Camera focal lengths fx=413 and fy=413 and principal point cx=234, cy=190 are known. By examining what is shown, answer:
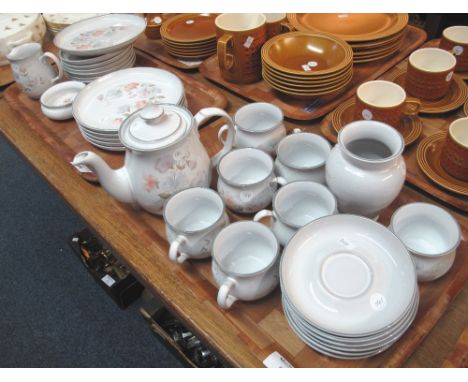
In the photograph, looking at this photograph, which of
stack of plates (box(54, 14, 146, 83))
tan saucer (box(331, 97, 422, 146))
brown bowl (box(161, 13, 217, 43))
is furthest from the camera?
brown bowl (box(161, 13, 217, 43))

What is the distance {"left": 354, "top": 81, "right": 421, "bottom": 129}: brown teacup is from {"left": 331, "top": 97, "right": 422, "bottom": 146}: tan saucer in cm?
3

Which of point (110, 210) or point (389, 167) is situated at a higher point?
point (389, 167)

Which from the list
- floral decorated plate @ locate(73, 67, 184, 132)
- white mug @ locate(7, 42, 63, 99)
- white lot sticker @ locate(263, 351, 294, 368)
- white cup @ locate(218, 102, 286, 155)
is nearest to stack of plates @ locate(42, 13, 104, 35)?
white mug @ locate(7, 42, 63, 99)

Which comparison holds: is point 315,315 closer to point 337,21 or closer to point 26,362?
point 337,21

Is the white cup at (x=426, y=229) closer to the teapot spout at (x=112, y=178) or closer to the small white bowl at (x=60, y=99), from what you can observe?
the teapot spout at (x=112, y=178)

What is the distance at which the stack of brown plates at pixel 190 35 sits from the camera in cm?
113

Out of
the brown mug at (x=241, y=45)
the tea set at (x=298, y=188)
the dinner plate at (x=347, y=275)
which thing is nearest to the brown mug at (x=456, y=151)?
the tea set at (x=298, y=188)

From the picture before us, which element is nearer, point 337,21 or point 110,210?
point 110,210

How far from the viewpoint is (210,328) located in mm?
626

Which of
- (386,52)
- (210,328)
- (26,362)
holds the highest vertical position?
(386,52)

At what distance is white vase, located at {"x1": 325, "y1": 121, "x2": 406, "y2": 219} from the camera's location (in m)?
0.63

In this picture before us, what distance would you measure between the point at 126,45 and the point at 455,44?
2.64ft

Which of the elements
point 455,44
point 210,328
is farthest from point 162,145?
point 455,44

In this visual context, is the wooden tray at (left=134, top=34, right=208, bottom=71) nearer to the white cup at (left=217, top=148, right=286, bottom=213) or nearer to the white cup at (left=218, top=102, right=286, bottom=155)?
the white cup at (left=218, top=102, right=286, bottom=155)
